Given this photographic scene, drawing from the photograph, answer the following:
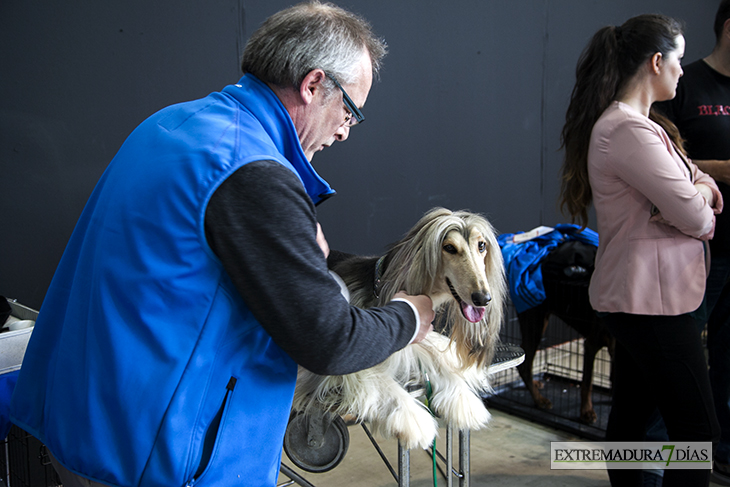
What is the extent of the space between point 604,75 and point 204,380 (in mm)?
1410

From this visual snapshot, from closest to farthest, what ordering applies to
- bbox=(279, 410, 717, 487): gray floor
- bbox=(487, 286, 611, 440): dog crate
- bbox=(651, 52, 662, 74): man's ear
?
1. bbox=(651, 52, 662, 74): man's ear
2. bbox=(279, 410, 717, 487): gray floor
3. bbox=(487, 286, 611, 440): dog crate

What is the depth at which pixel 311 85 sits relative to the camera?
954 millimetres

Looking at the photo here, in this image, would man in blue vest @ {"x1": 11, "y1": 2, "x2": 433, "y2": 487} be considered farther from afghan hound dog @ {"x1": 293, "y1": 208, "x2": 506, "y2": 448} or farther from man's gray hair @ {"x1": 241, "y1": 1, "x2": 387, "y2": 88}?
→ afghan hound dog @ {"x1": 293, "y1": 208, "x2": 506, "y2": 448}

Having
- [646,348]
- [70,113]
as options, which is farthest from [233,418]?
[70,113]

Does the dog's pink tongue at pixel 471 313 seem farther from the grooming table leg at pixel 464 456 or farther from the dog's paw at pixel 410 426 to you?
the grooming table leg at pixel 464 456

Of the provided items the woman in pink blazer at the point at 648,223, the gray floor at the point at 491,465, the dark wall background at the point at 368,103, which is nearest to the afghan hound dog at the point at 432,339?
the woman in pink blazer at the point at 648,223

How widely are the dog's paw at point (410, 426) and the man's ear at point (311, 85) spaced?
75cm

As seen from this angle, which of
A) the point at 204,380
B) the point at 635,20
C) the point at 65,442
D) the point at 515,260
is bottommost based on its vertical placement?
the point at 515,260

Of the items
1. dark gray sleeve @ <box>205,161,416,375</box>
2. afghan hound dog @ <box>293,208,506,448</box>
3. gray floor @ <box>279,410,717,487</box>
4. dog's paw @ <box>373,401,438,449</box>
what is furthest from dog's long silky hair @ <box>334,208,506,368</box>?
gray floor @ <box>279,410,717,487</box>

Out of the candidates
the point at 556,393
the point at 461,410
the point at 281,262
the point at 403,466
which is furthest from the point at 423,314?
the point at 556,393

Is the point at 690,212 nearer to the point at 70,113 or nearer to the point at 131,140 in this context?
the point at 131,140

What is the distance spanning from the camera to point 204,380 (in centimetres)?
83

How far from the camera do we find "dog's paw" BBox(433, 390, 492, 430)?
4.68 feet

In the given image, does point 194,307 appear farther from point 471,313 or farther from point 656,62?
point 656,62
